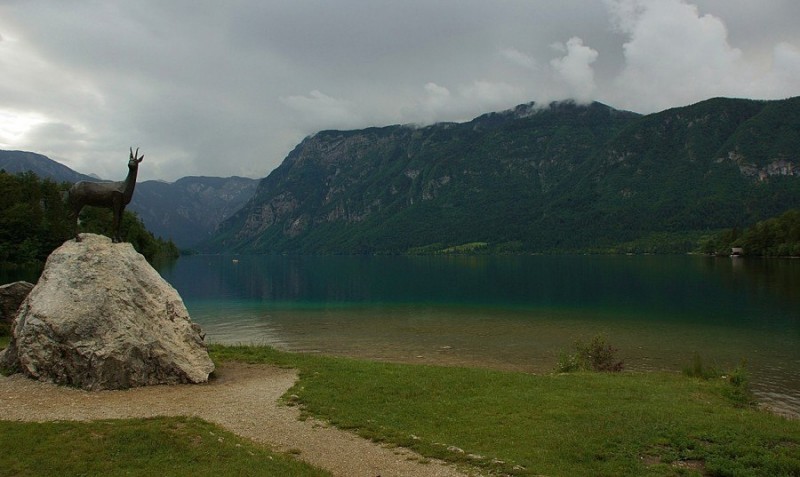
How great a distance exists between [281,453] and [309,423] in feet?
8.44

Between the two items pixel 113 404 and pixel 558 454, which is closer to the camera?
pixel 558 454

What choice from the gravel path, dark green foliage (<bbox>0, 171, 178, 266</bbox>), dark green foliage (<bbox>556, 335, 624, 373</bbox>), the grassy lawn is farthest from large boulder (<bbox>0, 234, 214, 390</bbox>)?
dark green foliage (<bbox>0, 171, 178, 266</bbox>)

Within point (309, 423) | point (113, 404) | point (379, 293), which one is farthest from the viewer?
point (379, 293)

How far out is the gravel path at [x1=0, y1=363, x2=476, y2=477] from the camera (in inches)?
449

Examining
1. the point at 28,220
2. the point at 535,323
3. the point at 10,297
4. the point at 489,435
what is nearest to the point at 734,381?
the point at 489,435

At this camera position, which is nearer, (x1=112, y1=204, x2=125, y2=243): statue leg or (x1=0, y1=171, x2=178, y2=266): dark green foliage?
(x1=112, y1=204, x2=125, y2=243): statue leg

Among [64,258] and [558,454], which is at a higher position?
[64,258]

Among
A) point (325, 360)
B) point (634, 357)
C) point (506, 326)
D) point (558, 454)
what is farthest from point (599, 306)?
point (558, 454)

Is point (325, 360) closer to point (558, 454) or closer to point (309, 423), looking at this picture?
point (309, 423)

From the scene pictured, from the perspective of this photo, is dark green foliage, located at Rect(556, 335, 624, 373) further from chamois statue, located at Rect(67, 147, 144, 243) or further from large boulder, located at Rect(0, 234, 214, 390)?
chamois statue, located at Rect(67, 147, 144, 243)

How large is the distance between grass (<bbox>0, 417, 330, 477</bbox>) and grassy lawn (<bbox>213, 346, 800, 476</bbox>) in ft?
10.6

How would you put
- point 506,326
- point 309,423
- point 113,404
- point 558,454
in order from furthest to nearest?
point 506,326 → point 113,404 → point 309,423 → point 558,454

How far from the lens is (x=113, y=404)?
15.3 metres

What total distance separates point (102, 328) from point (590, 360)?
2299 centimetres
